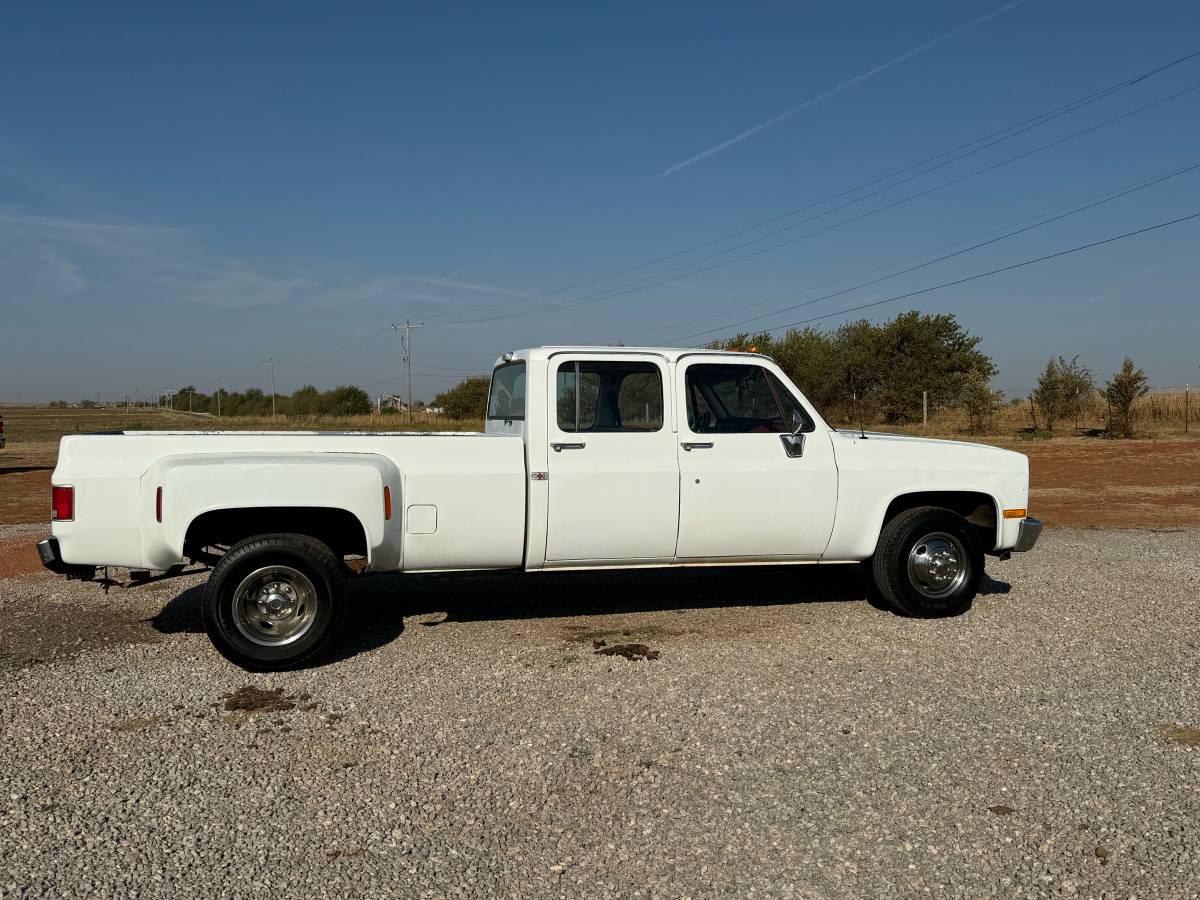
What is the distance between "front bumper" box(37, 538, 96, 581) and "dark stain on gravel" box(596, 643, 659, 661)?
305 centimetres

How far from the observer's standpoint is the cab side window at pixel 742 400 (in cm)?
646

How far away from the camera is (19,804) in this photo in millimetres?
3750

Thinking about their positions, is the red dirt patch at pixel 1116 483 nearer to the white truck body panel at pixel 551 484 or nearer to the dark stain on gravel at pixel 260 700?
the white truck body panel at pixel 551 484

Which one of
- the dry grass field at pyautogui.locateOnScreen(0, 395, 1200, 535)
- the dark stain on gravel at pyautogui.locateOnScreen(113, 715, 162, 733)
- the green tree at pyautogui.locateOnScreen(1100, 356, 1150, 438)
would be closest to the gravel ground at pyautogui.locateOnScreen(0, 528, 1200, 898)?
the dark stain on gravel at pyautogui.locateOnScreen(113, 715, 162, 733)

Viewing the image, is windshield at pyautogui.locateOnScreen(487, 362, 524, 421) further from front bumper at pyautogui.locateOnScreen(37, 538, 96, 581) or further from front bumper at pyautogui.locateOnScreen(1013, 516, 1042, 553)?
front bumper at pyautogui.locateOnScreen(1013, 516, 1042, 553)

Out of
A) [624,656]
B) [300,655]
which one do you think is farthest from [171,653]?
[624,656]

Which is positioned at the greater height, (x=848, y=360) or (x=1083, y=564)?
(x=848, y=360)

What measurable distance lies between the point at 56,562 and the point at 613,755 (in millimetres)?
3504

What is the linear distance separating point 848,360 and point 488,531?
41.3 m

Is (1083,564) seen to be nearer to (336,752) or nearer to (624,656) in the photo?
(624,656)

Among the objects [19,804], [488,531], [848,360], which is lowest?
[19,804]

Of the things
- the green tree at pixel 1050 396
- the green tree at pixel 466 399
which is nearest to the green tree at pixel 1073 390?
the green tree at pixel 1050 396

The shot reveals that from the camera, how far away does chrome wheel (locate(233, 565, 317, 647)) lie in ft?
17.9

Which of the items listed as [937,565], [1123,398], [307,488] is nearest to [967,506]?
[937,565]
